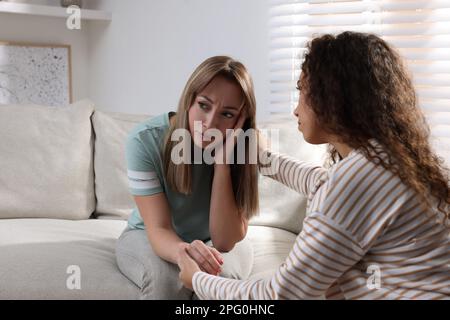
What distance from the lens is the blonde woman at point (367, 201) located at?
1194mm

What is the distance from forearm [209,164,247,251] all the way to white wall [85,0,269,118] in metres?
1.35

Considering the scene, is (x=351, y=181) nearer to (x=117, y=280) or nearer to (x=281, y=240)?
(x=117, y=280)

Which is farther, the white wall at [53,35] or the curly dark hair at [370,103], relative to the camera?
the white wall at [53,35]

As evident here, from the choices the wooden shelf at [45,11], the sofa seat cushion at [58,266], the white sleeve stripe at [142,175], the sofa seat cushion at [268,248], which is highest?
the wooden shelf at [45,11]

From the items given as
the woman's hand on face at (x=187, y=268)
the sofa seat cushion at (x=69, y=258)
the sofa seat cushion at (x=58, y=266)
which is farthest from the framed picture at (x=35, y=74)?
the woman's hand on face at (x=187, y=268)

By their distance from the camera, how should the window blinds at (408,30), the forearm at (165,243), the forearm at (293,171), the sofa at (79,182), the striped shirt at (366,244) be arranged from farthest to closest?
the window blinds at (408,30) < the sofa at (79,182) < the forearm at (293,171) < the forearm at (165,243) < the striped shirt at (366,244)

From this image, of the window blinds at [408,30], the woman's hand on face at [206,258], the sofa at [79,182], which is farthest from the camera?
the window blinds at [408,30]

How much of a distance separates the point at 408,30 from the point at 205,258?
1551 mm

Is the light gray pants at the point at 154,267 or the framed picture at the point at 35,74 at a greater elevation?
the framed picture at the point at 35,74

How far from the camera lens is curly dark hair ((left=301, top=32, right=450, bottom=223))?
4.11ft

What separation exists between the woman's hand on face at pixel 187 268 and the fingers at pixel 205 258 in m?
0.02

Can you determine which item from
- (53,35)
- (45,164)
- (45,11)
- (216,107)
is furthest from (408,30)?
(53,35)

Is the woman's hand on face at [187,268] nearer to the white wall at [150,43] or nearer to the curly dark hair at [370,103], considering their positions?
the curly dark hair at [370,103]
